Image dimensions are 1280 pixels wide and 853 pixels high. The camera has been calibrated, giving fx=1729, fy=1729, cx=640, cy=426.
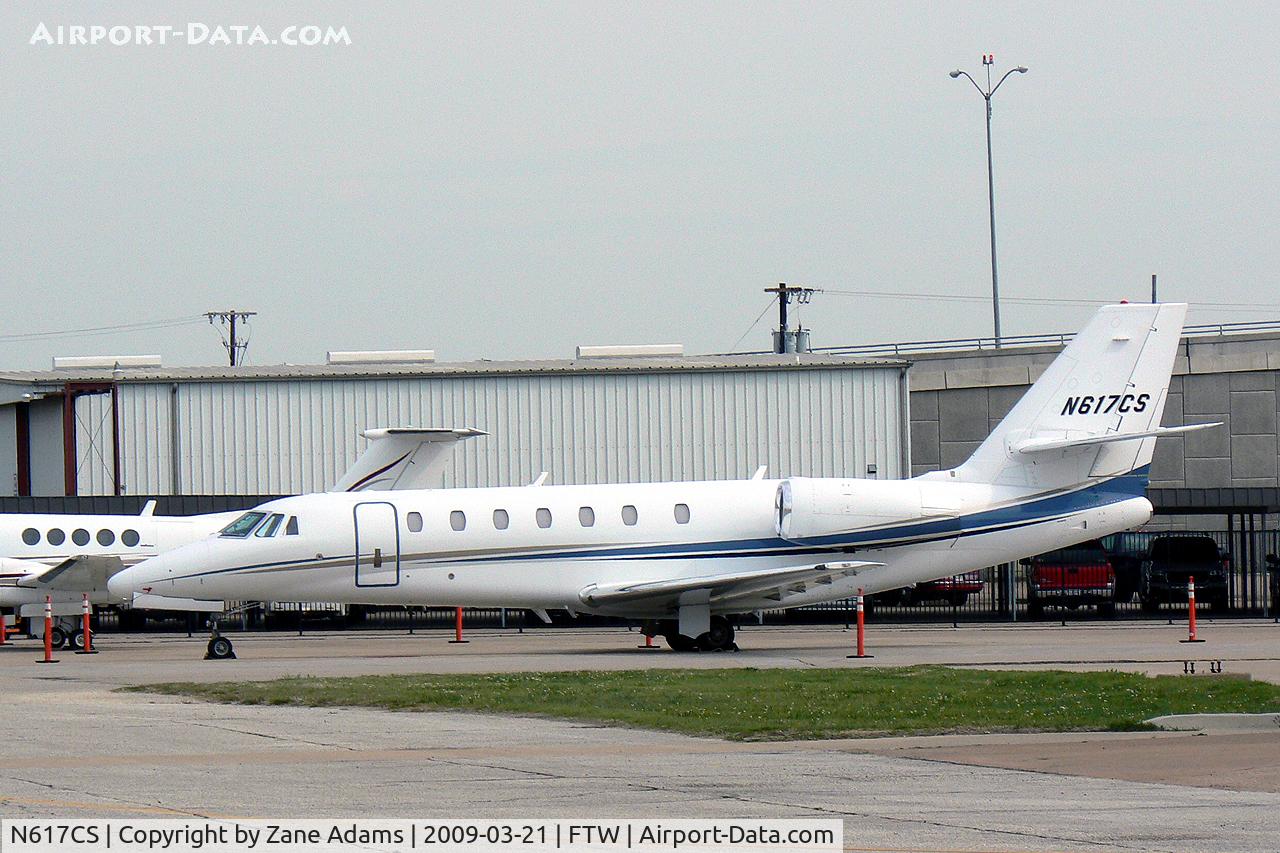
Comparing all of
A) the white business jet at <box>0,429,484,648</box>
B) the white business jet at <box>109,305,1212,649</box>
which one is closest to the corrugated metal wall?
the white business jet at <box>0,429,484,648</box>

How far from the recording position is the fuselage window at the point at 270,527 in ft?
89.0

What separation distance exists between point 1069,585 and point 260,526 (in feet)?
64.4

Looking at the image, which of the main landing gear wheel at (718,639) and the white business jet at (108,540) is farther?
the white business jet at (108,540)

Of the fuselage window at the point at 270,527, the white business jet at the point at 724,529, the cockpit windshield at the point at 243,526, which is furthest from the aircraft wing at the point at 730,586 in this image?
the cockpit windshield at the point at 243,526

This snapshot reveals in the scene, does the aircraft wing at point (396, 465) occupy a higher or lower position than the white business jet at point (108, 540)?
higher

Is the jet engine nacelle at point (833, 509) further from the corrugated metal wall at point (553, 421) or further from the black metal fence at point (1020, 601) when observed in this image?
the corrugated metal wall at point (553, 421)

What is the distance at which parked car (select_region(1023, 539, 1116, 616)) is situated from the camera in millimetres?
38969

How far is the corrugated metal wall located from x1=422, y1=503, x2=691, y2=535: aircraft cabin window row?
13.6 m

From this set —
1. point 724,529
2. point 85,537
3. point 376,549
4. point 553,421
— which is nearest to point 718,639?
point 724,529

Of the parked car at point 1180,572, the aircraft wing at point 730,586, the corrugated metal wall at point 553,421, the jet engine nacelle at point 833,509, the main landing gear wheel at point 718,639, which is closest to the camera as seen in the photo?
the aircraft wing at point 730,586

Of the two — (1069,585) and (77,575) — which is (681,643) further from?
(1069,585)

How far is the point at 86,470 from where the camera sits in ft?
141

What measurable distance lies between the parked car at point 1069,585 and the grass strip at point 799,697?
18.5 m

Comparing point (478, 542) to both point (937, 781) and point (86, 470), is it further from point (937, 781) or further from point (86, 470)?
point (86, 470)
